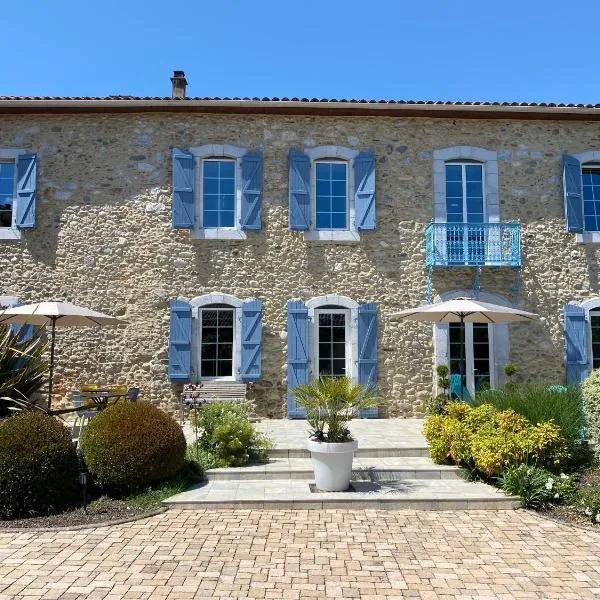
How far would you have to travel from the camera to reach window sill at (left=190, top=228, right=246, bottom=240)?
10719 mm

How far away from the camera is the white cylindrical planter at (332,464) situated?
19.8 feet

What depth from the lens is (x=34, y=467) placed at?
5383mm

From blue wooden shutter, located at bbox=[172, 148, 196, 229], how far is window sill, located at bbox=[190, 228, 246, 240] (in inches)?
6.7

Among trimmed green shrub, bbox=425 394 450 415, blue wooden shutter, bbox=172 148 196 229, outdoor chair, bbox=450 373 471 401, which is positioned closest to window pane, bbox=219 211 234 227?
blue wooden shutter, bbox=172 148 196 229

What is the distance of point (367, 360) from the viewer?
10547 millimetres

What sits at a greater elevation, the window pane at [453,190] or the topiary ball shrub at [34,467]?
the window pane at [453,190]

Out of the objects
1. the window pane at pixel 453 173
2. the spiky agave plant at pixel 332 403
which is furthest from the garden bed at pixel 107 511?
the window pane at pixel 453 173

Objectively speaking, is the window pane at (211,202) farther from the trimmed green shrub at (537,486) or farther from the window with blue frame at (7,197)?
the trimmed green shrub at (537,486)

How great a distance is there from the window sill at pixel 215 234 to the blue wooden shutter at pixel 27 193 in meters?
3.03

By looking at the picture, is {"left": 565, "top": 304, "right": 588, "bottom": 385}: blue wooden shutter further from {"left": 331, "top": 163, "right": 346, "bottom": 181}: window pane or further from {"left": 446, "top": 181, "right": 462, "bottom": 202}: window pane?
{"left": 331, "top": 163, "right": 346, "bottom": 181}: window pane

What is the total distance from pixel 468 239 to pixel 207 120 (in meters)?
5.46

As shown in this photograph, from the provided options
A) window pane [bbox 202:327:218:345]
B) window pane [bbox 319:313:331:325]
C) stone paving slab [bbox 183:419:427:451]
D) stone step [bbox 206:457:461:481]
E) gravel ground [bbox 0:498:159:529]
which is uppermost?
window pane [bbox 319:313:331:325]

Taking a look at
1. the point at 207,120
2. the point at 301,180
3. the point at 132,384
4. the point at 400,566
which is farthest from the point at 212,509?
the point at 207,120

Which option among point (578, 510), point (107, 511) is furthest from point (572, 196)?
point (107, 511)
